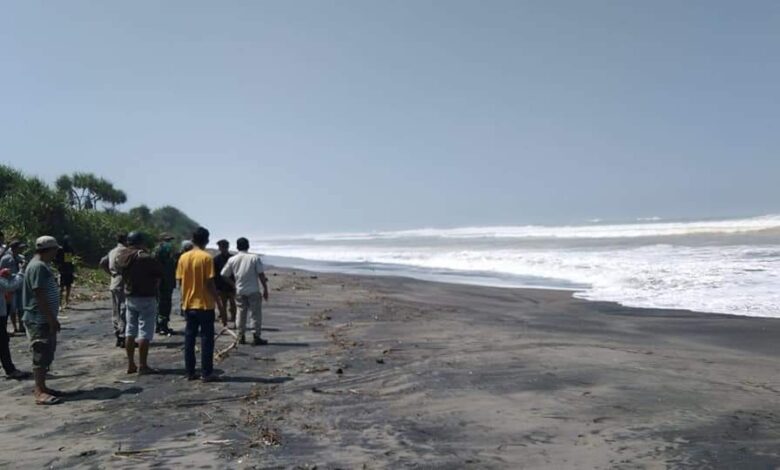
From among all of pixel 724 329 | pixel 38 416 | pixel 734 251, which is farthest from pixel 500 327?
pixel 734 251

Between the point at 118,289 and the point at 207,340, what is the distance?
10.0 feet

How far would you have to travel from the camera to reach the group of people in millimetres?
7879

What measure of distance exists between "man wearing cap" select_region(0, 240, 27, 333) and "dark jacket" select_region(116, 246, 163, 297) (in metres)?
1.55

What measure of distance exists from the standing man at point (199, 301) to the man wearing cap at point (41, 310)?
1.55m

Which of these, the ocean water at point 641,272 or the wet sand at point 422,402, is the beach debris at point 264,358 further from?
the ocean water at point 641,272

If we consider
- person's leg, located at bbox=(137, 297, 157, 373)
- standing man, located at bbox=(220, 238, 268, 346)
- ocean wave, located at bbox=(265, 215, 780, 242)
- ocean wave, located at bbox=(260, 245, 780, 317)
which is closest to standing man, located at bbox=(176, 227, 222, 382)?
person's leg, located at bbox=(137, 297, 157, 373)

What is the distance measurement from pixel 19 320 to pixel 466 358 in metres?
9.65

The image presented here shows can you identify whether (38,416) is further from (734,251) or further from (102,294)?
(734,251)

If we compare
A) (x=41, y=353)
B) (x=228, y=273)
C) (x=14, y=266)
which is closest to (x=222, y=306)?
(x=228, y=273)

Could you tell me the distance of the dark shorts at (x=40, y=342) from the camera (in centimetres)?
783

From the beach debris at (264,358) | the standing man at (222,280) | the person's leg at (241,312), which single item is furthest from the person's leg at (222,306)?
the beach debris at (264,358)

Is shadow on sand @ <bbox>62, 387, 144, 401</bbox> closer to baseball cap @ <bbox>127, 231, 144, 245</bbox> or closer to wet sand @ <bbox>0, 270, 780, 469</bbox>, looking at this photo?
wet sand @ <bbox>0, 270, 780, 469</bbox>

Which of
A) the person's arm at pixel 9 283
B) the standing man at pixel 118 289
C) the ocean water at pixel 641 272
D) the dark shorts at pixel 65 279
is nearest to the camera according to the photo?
the person's arm at pixel 9 283

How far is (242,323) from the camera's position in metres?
11.5
